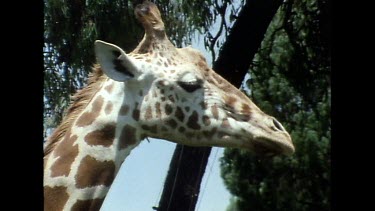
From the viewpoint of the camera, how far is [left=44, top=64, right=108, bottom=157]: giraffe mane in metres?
3.67

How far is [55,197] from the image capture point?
3.42 meters

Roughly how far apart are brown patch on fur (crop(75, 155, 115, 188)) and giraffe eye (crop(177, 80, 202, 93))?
452 mm

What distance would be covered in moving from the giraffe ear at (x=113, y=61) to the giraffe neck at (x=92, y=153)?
11 centimetres

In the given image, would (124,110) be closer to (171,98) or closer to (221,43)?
(171,98)

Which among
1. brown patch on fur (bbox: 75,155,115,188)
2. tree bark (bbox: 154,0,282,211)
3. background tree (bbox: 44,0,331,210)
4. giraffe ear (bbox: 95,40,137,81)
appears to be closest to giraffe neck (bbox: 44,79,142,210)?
brown patch on fur (bbox: 75,155,115,188)

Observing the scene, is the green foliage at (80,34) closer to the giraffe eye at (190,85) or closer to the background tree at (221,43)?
the background tree at (221,43)

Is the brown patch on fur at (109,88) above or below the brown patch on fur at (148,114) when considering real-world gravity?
above

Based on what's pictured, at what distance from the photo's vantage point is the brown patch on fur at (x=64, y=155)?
11.4 ft

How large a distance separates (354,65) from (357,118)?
10cm

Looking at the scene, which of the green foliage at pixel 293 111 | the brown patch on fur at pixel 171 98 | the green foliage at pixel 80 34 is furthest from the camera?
the green foliage at pixel 293 111

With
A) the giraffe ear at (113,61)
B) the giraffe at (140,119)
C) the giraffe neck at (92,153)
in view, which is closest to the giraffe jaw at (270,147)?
the giraffe at (140,119)

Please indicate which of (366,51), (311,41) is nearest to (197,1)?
(311,41)

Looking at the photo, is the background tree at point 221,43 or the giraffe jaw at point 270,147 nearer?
the giraffe jaw at point 270,147

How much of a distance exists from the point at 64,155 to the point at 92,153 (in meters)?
0.11
